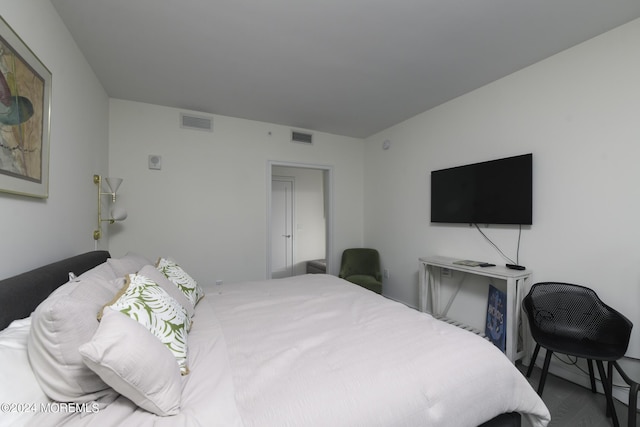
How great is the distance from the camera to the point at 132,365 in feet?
2.63

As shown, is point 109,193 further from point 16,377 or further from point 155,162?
point 16,377

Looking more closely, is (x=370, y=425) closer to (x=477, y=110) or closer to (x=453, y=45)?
(x=453, y=45)

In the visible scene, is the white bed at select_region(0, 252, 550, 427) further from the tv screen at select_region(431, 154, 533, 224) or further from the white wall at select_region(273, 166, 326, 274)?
the white wall at select_region(273, 166, 326, 274)

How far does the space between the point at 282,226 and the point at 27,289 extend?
4599mm

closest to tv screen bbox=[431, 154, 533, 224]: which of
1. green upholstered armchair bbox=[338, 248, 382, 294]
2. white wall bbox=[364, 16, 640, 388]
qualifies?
white wall bbox=[364, 16, 640, 388]

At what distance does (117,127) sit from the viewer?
2896 mm

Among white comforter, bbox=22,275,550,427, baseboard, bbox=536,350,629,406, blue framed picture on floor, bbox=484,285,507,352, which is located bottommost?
baseboard, bbox=536,350,629,406

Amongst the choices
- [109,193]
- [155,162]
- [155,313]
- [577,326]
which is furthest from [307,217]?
[155,313]

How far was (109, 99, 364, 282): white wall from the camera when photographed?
2.95 metres

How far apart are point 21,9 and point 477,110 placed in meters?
3.46

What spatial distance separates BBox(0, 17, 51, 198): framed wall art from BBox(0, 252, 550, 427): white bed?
0.74m

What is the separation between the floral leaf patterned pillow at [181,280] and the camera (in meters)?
1.76

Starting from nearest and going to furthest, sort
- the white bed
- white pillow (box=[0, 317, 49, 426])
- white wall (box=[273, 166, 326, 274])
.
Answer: white pillow (box=[0, 317, 49, 426])
the white bed
white wall (box=[273, 166, 326, 274])

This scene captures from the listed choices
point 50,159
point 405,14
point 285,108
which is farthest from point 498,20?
point 50,159
